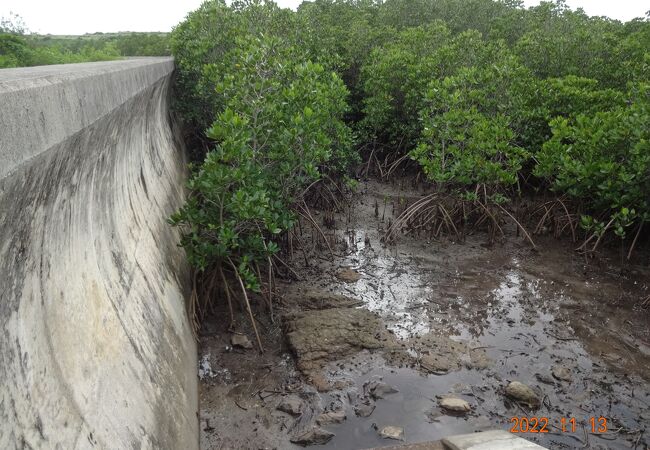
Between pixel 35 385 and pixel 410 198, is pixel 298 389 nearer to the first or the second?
pixel 35 385

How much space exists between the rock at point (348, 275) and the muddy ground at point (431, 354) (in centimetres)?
3

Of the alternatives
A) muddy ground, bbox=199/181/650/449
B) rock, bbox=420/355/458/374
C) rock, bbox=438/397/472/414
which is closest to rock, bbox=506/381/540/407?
muddy ground, bbox=199/181/650/449

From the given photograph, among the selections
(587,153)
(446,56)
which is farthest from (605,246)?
(446,56)

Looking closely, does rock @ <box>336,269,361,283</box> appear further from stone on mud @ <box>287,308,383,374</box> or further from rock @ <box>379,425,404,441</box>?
rock @ <box>379,425,404,441</box>

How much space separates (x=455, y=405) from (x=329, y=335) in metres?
1.36

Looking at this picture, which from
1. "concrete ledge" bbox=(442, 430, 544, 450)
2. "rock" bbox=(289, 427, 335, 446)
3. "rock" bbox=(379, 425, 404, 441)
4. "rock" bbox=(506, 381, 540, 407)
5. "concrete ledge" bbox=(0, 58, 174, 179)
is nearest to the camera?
"concrete ledge" bbox=(0, 58, 174, 179)

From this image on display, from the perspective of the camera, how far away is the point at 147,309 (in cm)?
336

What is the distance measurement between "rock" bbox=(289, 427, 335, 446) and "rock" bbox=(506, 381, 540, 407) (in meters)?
1.65

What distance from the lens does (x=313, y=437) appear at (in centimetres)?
385

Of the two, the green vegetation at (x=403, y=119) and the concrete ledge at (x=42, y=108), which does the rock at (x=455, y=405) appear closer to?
the green vegetation at (x=403, y=119)

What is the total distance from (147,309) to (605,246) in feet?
22.9

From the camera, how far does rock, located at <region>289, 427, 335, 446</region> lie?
3.81 meters

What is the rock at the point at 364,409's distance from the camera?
4180mm

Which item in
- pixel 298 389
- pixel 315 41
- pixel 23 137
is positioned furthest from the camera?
pixel 315 41
